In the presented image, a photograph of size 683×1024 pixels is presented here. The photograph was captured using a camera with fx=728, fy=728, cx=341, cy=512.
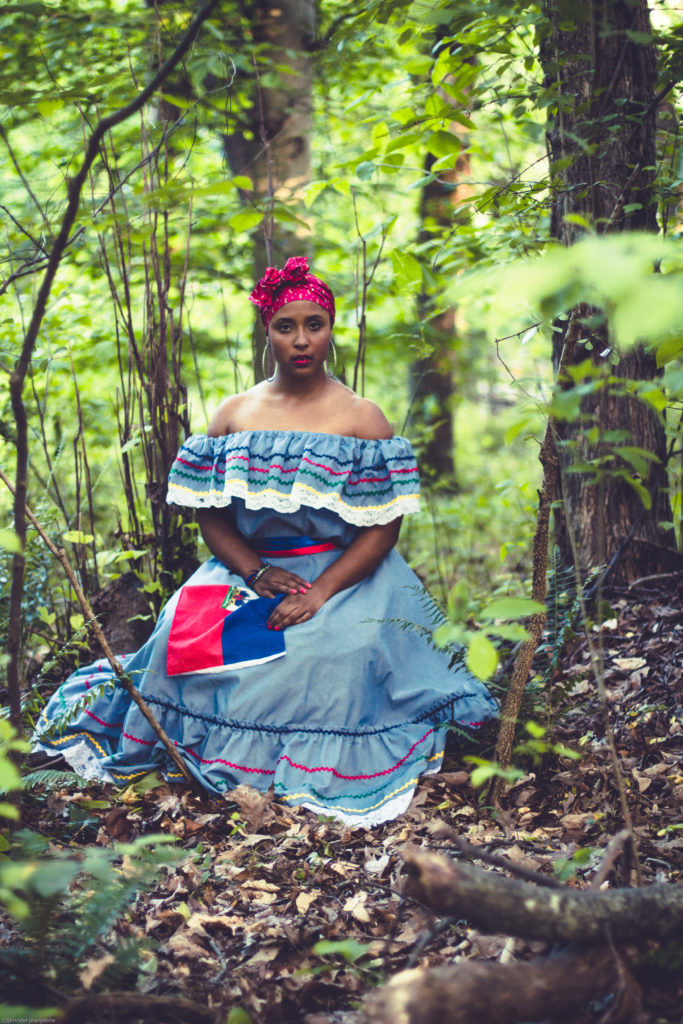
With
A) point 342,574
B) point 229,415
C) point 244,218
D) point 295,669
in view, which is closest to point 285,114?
point 244,218

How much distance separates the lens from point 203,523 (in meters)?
2.92

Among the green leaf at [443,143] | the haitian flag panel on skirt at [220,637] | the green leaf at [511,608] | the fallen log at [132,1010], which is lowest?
the fallen log at [132,1010]

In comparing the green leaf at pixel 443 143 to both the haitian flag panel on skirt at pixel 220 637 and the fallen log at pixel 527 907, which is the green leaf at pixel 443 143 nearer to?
the haitian flag panel on skirt at pixel 220 637

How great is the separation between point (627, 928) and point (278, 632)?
1.62 meters

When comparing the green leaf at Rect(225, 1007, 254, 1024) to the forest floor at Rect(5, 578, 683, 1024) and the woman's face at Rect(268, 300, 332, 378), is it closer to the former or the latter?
the forest floor at Rect(5, 578, 683, 1024)

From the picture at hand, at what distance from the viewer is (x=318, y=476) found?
268 centimetres

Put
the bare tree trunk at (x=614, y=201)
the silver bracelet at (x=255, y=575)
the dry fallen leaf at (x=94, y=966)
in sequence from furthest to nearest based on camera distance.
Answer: the silver bracelet at (x=255, y=575)
the bare tree trunk at (x=614, y=201)
the dry fallen leaf at (x=94, y=966)

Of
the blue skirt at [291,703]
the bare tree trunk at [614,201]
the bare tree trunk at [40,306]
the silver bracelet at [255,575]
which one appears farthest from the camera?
the silver bracelet at [255,575]

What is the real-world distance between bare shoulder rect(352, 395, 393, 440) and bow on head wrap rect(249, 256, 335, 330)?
40 centimetres

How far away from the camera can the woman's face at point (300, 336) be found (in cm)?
273

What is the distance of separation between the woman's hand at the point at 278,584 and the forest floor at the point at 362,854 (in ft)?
2.34

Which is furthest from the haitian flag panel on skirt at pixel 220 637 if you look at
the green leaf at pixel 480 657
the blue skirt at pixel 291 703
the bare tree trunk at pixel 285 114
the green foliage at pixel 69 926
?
the bare tree trunk at pixel 285 114

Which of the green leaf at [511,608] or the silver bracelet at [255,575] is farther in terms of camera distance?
the silver bracelet at [255,575]

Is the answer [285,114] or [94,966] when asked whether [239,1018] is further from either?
[285,114]
